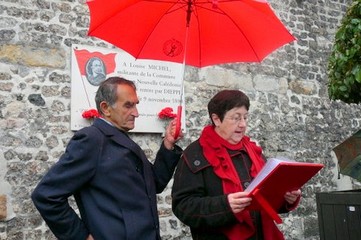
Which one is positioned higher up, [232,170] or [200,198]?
[232,170]

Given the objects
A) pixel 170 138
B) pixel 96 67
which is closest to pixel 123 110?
pixel 170 138

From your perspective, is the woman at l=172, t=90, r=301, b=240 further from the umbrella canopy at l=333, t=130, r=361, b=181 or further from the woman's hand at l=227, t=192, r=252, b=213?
the umbrella canopy at l=333, t=130, r=361, b=181

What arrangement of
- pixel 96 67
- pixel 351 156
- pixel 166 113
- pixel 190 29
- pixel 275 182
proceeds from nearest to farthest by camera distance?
pixel 275 182
pixel 190 29
pixel 351 156
pixel 96 67
pixel 166 113

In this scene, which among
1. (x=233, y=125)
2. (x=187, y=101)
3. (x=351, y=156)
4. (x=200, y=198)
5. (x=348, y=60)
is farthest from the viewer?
(x=187, y=101)

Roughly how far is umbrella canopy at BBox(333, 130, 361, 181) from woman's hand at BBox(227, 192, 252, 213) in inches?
60.3

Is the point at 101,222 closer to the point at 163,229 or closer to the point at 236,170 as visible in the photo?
the point at 236,170

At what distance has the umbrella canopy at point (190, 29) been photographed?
271cm

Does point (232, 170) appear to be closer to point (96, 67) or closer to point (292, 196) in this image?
point (292, 196)

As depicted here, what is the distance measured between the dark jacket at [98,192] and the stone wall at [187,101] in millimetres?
2458

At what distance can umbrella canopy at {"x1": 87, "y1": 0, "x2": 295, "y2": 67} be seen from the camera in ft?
8.88

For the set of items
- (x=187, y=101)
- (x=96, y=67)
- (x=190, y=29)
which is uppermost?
(x=96, y=67)

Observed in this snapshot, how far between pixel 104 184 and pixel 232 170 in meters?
0.71

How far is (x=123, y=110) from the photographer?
221 centimetres

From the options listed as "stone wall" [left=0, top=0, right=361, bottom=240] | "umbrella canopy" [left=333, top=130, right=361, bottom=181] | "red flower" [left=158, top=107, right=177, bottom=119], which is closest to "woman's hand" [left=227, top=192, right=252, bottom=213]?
"umbrella canopy" [left=333, top=130, right=361, bottom=181]
